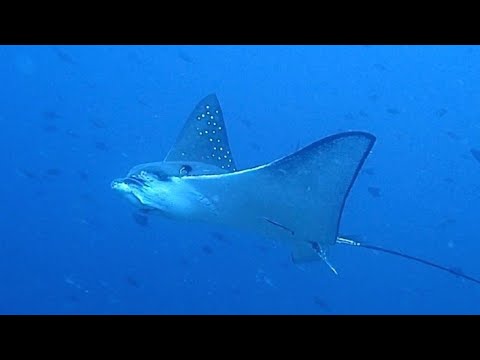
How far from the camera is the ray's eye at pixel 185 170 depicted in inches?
135

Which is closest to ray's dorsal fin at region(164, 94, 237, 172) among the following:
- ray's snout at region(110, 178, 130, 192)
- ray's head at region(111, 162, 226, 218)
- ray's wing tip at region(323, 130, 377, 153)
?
ray's head at region(111, 162, 226, 218)

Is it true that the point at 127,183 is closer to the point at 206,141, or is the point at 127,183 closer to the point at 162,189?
the point at 162,189

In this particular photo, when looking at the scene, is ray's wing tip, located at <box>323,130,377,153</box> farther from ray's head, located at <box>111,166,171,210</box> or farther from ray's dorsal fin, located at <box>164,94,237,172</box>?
ray's dorsal fin, located at <box>164,94,237,172</box>

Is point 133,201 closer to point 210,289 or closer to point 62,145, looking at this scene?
point 210,289

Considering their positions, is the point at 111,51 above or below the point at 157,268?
above

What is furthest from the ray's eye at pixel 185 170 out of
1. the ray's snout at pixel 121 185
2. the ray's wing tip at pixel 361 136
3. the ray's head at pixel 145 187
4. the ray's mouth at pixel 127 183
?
the ray's wing tip at pixel 361 136

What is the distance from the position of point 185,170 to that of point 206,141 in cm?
125

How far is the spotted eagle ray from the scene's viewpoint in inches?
122

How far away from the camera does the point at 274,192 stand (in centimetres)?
342
